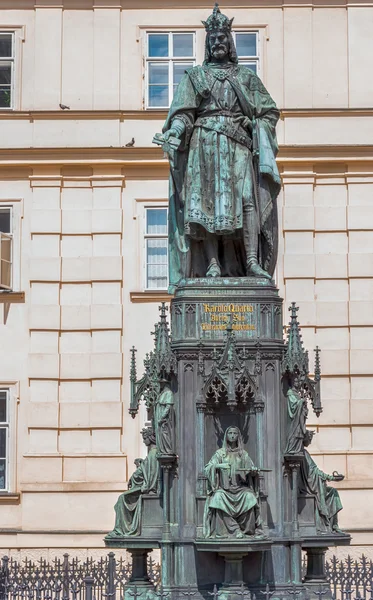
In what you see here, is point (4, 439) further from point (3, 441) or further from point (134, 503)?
point (134, 503)

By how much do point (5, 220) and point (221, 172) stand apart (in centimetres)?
1338

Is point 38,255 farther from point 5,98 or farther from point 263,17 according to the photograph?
point 263,17

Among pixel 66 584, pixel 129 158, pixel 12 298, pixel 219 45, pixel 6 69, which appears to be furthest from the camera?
pixel 6 69

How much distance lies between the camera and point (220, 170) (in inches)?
608

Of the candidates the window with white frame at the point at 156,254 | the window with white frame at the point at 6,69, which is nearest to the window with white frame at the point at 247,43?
the window with white frame at the point at 156,254

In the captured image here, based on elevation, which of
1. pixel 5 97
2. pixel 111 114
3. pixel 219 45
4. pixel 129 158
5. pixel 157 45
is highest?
pixel 157 45

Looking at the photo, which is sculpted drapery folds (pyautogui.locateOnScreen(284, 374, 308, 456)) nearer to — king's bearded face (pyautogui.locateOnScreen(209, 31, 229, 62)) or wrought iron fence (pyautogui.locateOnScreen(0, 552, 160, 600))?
wrought iron fence (pyautogui.locateOnScreen(0, 552, 160, 600))

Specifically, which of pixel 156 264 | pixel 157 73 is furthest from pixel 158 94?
pixel 156 264

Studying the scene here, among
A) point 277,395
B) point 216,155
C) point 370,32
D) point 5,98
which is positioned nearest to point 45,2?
point 5,98

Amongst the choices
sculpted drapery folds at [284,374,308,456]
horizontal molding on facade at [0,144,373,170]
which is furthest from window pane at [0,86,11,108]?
sculpted drapery folds at [284,374,308,456]

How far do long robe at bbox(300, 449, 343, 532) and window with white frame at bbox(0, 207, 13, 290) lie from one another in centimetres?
1361

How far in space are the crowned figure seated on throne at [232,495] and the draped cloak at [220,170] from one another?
218 cm

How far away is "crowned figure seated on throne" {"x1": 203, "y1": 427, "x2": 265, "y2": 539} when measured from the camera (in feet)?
46.3

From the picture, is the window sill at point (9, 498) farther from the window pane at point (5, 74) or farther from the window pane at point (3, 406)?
the window pane at point (5, 74)
